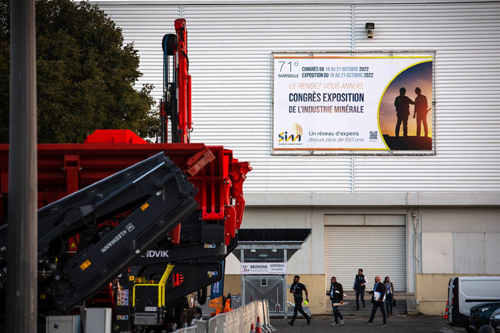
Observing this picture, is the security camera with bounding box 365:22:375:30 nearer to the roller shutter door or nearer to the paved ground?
the roller shutter door

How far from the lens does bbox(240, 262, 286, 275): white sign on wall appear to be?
24.2 meters

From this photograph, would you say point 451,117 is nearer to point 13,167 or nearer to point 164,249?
point 164,249

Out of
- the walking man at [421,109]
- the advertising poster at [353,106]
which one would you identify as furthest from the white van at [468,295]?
the walking man at [421,109]

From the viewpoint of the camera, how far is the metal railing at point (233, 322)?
32.5ft

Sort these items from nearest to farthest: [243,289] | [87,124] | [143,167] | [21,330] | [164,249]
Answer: [21,330]
[143,167]
[164,249]
[87,124]
[243,289]

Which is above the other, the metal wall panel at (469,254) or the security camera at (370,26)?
the security camera at (370,26)

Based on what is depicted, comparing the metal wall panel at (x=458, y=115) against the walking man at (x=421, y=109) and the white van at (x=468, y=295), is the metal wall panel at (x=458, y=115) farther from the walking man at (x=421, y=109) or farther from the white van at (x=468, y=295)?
the white van at (x=468, y=295)

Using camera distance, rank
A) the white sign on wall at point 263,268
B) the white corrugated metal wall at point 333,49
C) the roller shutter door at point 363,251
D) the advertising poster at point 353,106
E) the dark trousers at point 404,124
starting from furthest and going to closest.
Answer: the roller shutter door at point 363,251 < the white corrugated metal wall at point 333,49 < the dark trousers at point 404,124 < the advertising poster at point 353,106 < the white sign on wall at point 263,268

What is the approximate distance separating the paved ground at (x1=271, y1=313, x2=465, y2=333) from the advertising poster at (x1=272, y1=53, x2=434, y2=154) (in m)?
10.1

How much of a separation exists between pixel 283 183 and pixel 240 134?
3463 mm

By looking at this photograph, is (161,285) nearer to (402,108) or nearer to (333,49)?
(402,108)

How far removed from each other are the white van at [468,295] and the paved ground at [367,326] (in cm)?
101

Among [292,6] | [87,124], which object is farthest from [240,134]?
[87,124]

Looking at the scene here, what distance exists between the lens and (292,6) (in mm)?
35438
